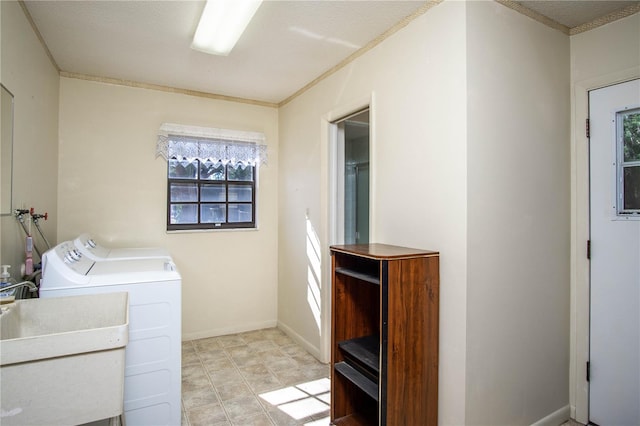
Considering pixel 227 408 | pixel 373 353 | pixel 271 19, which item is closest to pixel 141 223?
pixel 227 408

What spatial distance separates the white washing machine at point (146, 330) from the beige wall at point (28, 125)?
0.89 ft

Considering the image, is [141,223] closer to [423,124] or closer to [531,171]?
[423,124]

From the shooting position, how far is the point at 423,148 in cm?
207

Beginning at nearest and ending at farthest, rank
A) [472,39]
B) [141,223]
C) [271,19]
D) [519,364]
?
[472,39]
[519,364]
[271,19]
[141,223]

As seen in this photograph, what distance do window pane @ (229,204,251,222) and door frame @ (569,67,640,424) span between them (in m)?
3.04

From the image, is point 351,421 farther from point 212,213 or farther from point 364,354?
point 212,213

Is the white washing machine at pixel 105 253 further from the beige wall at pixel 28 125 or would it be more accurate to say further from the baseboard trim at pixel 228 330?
the baseboard trim at pixel 228 330

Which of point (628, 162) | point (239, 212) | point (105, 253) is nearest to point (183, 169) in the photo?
point (239, 212)

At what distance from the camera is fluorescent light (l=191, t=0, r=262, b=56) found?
1.97 metres

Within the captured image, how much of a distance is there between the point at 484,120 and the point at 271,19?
1463 millimetres

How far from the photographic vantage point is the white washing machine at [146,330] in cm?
196

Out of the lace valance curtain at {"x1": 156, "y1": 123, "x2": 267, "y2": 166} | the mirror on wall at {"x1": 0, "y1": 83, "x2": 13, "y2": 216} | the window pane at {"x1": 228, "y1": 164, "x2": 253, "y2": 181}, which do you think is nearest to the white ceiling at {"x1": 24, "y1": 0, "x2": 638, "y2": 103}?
the lace valance curtain at {"x1": 156, "y1": 123, "x2": 267, "y2": 166}

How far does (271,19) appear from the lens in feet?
7.37

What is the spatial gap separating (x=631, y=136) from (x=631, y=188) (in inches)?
12.2
